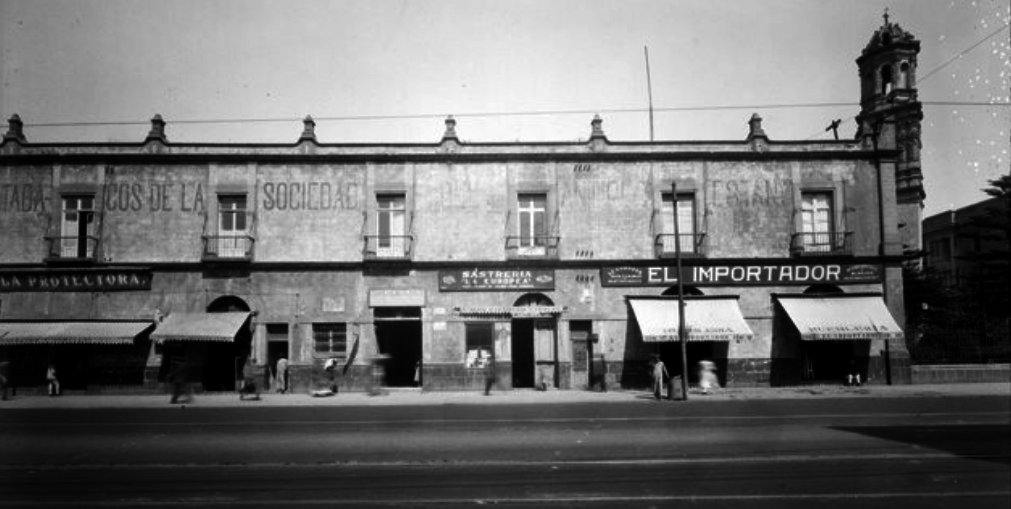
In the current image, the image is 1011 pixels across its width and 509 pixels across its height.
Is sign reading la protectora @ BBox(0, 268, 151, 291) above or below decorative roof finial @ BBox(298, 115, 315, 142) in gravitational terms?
below

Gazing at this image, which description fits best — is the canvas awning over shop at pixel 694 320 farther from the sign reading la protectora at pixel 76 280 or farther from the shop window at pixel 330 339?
the sign reading la protectora at pixel 76 280

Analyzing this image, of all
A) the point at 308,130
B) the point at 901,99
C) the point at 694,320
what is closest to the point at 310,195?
the point at 308,130

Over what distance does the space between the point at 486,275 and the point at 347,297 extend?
5287 mm

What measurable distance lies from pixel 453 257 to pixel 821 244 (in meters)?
14.3

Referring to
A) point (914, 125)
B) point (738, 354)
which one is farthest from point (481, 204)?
point (914, 125)

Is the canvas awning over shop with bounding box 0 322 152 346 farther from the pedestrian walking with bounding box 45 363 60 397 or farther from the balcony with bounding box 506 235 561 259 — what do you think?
the balcony with bounding box 506 235 561 259

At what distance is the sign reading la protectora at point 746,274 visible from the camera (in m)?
22.8

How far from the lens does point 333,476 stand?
8.40 metres

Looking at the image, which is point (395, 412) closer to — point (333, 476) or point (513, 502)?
point (333, 476)

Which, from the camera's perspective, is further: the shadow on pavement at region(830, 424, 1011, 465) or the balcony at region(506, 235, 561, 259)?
the balcony at region(506, 235, 561, 259)

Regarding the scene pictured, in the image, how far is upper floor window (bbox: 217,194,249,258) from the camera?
Answer: 74.1ft

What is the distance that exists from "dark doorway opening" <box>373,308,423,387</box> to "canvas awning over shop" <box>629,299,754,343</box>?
27.7 feet

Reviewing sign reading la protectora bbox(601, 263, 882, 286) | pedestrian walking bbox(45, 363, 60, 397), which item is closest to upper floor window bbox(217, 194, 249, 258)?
pedestrian walking bbox(45, 363, 60, 397)

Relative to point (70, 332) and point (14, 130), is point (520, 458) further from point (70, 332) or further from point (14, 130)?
point (14, 130)
